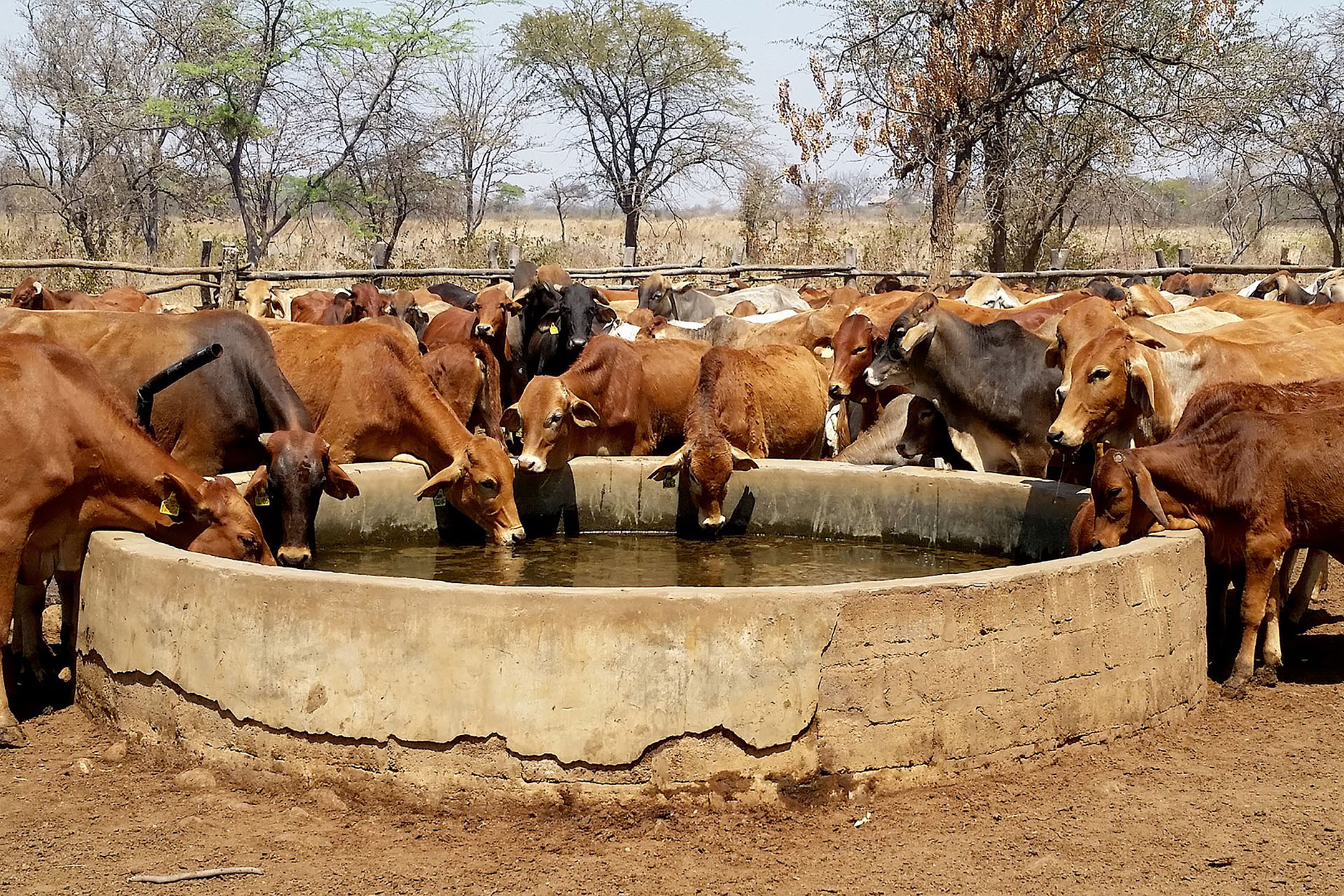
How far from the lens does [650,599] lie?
4.81 metres

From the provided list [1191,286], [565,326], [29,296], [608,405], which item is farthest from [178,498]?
[1191,286]

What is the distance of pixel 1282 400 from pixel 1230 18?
68.9 ft

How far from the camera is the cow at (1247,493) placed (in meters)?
6.34

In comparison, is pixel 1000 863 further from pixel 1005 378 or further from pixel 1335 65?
pixel 1335 65

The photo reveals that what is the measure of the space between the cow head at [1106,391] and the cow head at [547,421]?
9.97 ft

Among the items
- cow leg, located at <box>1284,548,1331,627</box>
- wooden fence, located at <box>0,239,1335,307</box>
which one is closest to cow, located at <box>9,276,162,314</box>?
wooden fence, located at <box>0,239,1335,307</box>

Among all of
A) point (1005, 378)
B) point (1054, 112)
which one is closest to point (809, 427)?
point (1005, 378)

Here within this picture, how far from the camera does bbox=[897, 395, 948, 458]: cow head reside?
956 centimetres

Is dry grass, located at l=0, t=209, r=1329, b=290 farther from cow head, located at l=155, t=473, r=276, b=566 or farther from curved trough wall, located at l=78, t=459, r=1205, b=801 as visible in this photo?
curved trough wall, located at l=78, t=459, r=1205, b=801

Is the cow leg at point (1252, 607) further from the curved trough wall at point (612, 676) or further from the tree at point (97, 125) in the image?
the tree at point (97, 125)

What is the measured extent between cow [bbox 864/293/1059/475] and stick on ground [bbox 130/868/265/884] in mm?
5886

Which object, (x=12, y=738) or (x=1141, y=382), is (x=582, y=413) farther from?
(x=12, y=738)

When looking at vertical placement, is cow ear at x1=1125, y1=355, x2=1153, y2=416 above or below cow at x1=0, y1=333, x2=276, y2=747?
above

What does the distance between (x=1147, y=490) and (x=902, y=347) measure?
123 inches
